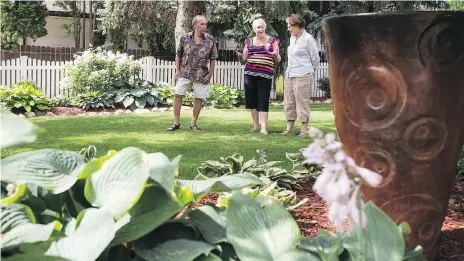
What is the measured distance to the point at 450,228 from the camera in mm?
3207

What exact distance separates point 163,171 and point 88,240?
0.27 m

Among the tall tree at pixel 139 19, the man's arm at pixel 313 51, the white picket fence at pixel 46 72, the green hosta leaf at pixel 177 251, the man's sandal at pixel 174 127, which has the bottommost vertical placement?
the man's sandal at pixel 174 127

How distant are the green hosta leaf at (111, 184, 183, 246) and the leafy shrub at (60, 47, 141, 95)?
12.4 meters

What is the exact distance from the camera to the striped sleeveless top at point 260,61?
8328 millimetres

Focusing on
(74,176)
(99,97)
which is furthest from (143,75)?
(74,176)

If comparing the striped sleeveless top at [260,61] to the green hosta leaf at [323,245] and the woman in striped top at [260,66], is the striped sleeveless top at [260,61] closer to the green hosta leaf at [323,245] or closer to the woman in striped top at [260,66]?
the woman in striped top at [260,66]

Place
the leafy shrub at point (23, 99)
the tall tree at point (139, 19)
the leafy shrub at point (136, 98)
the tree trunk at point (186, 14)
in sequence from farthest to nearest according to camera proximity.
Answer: the tall tree at point (139, 19) → the tree trunk at point (186, 14) → the leafy shrub at point (136, 98) → the leafy shrub at point (23, 99)

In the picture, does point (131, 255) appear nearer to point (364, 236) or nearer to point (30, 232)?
point (30, 232)

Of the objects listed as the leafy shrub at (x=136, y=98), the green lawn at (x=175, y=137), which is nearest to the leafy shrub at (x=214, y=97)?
the leafy shrub at (x=136, y=98)

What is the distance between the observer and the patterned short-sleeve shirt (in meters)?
8.57

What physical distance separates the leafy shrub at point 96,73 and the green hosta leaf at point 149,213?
1235cm

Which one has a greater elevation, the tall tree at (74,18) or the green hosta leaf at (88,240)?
the tall tree at (74,18)

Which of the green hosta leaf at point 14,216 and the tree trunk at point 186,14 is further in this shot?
the tree trunk at point 186,14

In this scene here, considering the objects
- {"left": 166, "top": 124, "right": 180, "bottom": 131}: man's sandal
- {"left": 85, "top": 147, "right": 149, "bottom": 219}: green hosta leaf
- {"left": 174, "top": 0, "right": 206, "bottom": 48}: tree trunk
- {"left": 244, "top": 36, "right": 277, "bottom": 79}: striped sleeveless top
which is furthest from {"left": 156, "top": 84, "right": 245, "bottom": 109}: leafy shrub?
{"left": 85, "top": 147, "right": 149, "bottom": 219}: green hosta leaf
